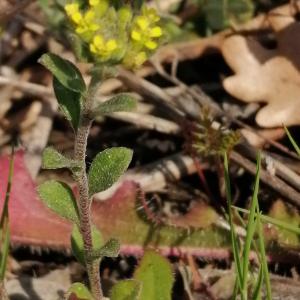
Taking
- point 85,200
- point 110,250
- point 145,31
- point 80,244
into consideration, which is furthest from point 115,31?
point 80,244

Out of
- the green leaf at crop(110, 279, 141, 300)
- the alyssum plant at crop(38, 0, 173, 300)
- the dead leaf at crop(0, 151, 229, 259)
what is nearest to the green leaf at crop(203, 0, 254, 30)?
the dead leaf at crop(0, 151, 229, 259)

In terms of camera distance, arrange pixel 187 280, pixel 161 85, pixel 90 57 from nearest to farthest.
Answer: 1. pixel 90 57
2. pixel 187 280
3. pixel 161 85

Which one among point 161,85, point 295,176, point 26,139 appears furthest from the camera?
point 161,85

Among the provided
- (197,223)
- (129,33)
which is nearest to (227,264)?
(197,223)

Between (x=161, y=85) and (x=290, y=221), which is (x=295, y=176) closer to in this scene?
(x=290, y=221)

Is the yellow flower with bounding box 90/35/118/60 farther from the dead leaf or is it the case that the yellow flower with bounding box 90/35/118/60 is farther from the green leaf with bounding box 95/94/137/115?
the dead leaf

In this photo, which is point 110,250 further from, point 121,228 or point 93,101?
point 121,228

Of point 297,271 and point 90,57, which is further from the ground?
point 90,57
